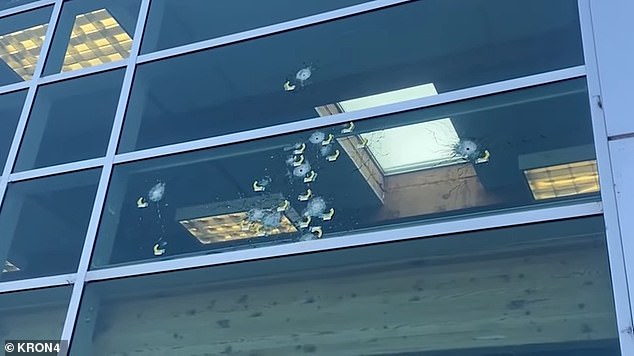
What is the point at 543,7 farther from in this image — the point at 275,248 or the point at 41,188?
the point at 41,188

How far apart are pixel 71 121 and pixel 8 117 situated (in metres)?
0.60

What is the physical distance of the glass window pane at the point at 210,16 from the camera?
4680 mm

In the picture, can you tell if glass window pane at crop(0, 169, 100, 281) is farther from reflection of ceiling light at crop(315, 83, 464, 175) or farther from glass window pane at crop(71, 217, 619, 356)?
reflection of ceiling light at crop(315, 83, 464, 175)

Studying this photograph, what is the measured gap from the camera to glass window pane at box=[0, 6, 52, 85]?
5.27 m

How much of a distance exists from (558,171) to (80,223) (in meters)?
2.67

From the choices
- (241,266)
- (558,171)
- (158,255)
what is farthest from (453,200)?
(158,255)

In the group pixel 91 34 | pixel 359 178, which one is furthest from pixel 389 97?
pixel 91 34

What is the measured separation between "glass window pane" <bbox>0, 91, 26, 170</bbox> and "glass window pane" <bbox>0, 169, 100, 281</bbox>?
0.35 meters

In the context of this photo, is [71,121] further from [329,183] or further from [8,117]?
[329,183]

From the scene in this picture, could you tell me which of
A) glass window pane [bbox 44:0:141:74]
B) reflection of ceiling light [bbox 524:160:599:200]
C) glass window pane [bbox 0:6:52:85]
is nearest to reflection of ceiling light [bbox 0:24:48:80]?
glass window pane [bbox 0:6:52:85]

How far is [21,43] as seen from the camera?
543cm

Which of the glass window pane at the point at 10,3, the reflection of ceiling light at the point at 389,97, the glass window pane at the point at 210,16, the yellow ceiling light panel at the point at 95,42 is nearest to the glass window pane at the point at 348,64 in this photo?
the reflection of ceiling light at the point at 389,97

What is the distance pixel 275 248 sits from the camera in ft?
12.4

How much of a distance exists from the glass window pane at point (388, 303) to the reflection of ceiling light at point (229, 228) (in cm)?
17
